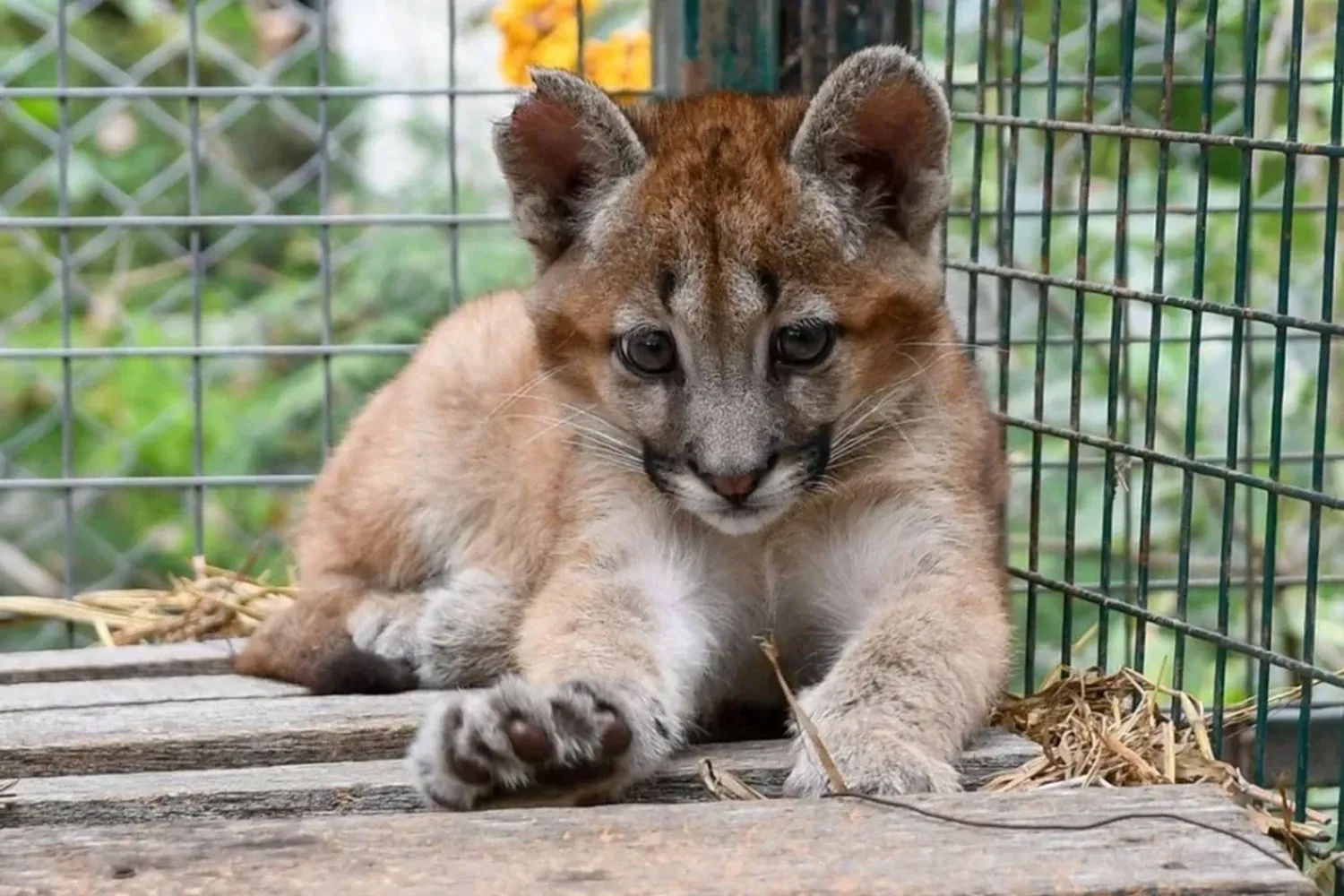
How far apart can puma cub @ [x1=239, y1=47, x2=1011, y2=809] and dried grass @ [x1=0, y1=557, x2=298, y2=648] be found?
651mm

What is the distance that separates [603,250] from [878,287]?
45 centimetres

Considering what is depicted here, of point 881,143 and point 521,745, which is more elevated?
point 881,143

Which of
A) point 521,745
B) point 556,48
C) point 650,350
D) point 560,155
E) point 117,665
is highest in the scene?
point 556,48

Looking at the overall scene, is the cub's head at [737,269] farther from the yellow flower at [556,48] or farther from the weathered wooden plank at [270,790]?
the yellow flower at [556,48]

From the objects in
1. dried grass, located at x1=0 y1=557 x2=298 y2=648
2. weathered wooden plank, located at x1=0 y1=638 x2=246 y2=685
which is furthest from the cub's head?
dried grass, located at x1=0 y1=557 x2=298 y2=648

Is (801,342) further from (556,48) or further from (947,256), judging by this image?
(556,48)

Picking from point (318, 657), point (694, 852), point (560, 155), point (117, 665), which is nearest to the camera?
point (694, 852)

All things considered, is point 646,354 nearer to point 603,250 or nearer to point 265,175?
point 603,250

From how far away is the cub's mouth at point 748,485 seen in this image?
9.69 ft

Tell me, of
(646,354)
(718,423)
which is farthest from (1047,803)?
(646,354)

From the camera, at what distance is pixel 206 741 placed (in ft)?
10.1

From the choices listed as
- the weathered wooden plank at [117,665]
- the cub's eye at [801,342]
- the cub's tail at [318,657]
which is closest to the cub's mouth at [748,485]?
the cub's eye at [801,342]

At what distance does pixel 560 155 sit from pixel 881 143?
1.74 ft

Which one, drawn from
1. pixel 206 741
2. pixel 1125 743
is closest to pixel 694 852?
pixel 1125 743
